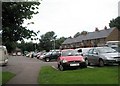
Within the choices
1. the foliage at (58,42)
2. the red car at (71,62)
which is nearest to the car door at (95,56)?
the red car at (71,62)

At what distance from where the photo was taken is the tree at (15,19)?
13938mm

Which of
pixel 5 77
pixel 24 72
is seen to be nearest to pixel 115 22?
pixel 24 72

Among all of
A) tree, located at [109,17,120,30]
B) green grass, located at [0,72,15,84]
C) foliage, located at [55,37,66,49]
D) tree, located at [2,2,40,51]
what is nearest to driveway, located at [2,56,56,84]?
green grass, located at [0,72,15,84]

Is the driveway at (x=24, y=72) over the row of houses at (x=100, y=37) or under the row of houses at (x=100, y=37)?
under

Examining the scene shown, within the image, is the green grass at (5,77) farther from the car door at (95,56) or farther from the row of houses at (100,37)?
the row of houses at (100,37)

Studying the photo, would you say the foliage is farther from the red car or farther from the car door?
the red car

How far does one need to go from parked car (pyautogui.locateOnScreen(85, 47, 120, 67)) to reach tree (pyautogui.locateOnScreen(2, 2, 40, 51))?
8.80m

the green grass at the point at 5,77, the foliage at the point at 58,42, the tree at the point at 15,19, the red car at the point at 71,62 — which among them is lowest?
the green grass at the point at 5,77

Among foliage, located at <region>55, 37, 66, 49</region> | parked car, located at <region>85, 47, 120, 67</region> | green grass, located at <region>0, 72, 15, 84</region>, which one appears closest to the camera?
green grass, located at <region>0, 72, 15, 84</region>

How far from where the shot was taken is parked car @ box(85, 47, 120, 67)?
22.3 metres

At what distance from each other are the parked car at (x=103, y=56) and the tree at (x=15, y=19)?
28.9 ft

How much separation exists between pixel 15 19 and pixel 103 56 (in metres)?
9.81

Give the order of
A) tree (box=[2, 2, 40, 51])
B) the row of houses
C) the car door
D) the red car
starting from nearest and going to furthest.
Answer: tree (box=[2, 2, 40, 51])
the red car
the car door
the row of houses

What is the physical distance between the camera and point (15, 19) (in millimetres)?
14609
